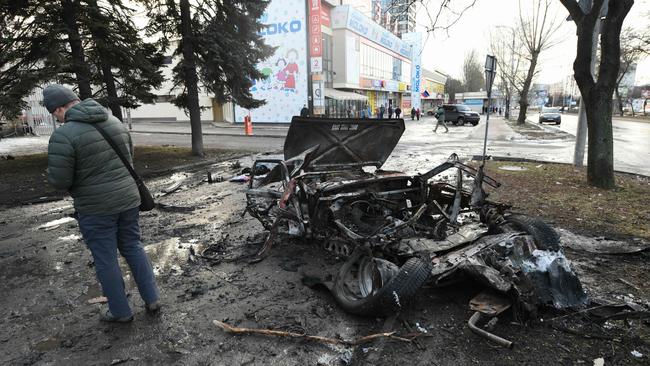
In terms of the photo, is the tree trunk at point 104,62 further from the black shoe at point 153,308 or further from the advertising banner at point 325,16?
the advertising banner at point 325,16

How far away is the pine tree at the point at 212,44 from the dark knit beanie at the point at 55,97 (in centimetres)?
1031

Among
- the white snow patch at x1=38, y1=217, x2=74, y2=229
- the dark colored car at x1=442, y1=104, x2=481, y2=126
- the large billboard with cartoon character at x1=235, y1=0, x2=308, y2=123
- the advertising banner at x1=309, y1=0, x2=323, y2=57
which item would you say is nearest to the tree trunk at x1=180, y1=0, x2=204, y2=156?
the white snow patch at x1=38, y1=217, x2=74, y2=229

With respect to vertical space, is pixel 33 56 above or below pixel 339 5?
below

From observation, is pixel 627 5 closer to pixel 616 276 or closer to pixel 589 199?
pixel 589 199

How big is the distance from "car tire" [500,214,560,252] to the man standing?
353cm

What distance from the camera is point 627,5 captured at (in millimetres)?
7535

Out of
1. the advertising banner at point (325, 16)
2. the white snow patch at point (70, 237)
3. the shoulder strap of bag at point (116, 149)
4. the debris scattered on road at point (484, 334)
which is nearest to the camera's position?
the debris scattered on road at point (484, 334)

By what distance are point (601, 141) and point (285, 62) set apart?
82.5 ft

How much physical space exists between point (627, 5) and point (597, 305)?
23.5ft

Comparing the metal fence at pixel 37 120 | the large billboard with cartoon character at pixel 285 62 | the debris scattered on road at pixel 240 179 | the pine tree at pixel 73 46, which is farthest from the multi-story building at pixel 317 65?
the debris scattered on road at pixel 240 179

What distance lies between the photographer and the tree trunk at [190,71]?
13137 mm

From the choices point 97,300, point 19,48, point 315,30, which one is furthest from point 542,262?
point 315,30

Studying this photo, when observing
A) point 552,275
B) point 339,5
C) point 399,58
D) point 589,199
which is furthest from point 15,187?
point 399,58

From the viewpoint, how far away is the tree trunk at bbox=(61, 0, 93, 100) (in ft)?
31.9
